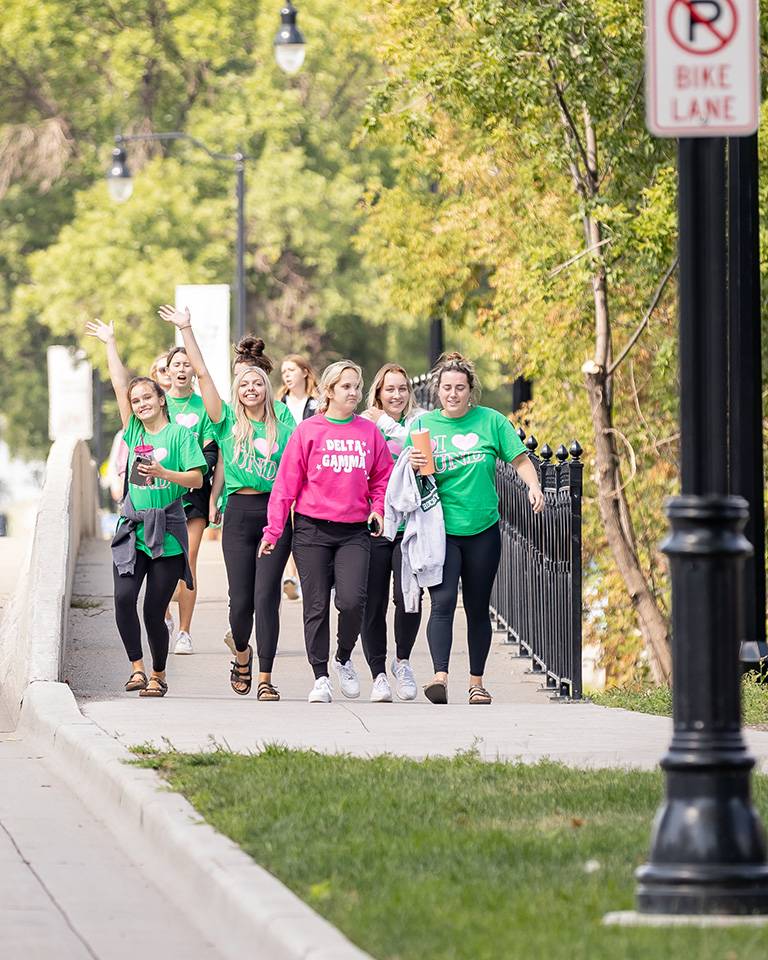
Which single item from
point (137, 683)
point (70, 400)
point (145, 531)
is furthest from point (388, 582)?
point (70, 400)

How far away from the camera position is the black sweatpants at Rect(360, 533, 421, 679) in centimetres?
1165

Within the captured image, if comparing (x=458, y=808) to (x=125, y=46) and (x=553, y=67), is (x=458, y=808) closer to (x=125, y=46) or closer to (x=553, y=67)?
(x=553, y=67)

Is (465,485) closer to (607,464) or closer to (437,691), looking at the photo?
(437,691)

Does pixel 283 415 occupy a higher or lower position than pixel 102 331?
lower

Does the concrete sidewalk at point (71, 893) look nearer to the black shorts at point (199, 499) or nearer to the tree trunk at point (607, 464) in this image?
the black shorts at point (199, 499)

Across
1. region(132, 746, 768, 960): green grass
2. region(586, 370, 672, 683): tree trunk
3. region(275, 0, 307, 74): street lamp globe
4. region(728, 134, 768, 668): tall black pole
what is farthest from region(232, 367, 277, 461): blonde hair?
region(275, 0, 307, 74): street lamp globe

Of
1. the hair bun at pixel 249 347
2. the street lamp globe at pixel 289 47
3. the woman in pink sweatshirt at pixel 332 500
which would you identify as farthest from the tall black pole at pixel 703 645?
the street lamp globe at pixel 289 47

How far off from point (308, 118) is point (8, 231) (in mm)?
8472

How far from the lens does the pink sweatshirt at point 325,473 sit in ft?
36.8

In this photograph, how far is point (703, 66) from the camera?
6152 mm

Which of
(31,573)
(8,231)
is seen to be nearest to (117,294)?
(8,231)

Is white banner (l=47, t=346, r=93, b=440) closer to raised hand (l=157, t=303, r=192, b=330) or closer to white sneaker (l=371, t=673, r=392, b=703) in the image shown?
raised hand (l=157, t=303, r=192, b=330)

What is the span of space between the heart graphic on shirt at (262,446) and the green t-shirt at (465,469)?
749 mm

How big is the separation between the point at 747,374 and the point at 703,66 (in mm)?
7371
